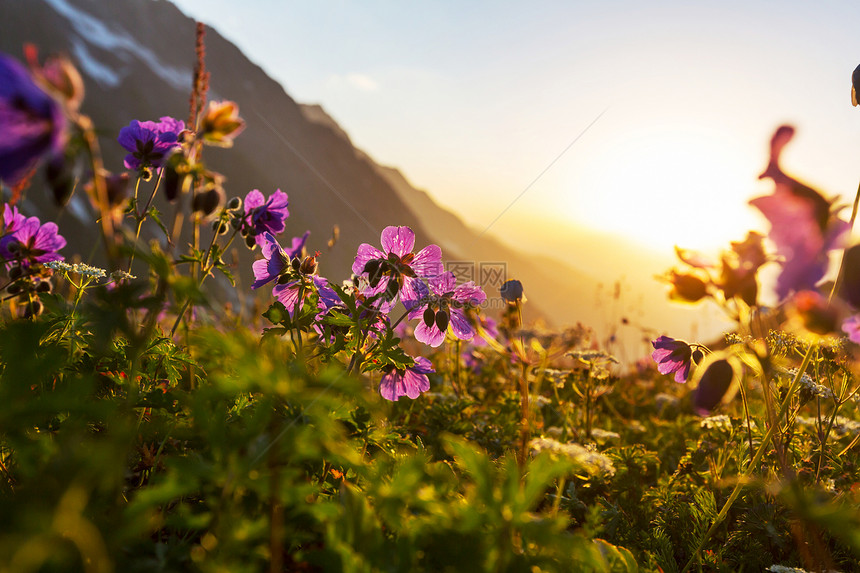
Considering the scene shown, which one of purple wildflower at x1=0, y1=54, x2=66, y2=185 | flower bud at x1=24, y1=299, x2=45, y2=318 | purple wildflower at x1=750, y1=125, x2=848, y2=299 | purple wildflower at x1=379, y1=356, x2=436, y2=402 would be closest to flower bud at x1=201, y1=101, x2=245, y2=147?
purple wildflower at x1=0, y1=54, x2=66, y2=185

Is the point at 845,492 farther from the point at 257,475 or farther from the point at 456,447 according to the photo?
the point at 257,475

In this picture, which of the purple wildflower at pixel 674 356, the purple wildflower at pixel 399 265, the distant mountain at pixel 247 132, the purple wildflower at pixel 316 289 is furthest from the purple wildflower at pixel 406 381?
the distant mountain at pixel 247 132

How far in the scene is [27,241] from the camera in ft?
6.86

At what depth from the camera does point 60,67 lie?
85cm

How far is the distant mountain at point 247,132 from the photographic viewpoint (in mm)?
A: 48188

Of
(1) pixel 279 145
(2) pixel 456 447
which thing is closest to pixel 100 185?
(2) pixel 456 447

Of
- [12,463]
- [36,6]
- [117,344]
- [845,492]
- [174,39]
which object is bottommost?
[12,463]

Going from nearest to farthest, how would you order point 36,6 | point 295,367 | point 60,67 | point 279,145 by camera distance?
point 60,67 < point 295,367 < point 36,6 < point 279,145

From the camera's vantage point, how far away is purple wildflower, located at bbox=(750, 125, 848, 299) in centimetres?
112

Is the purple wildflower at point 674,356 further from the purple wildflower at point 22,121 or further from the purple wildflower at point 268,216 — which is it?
the purple wildflower at point 22,121

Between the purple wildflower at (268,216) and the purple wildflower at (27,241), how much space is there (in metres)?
0.86

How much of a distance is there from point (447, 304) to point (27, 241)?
5.91 feet

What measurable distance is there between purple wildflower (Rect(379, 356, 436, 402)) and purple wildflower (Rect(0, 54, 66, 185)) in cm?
137

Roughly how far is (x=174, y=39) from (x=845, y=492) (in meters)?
81.7
